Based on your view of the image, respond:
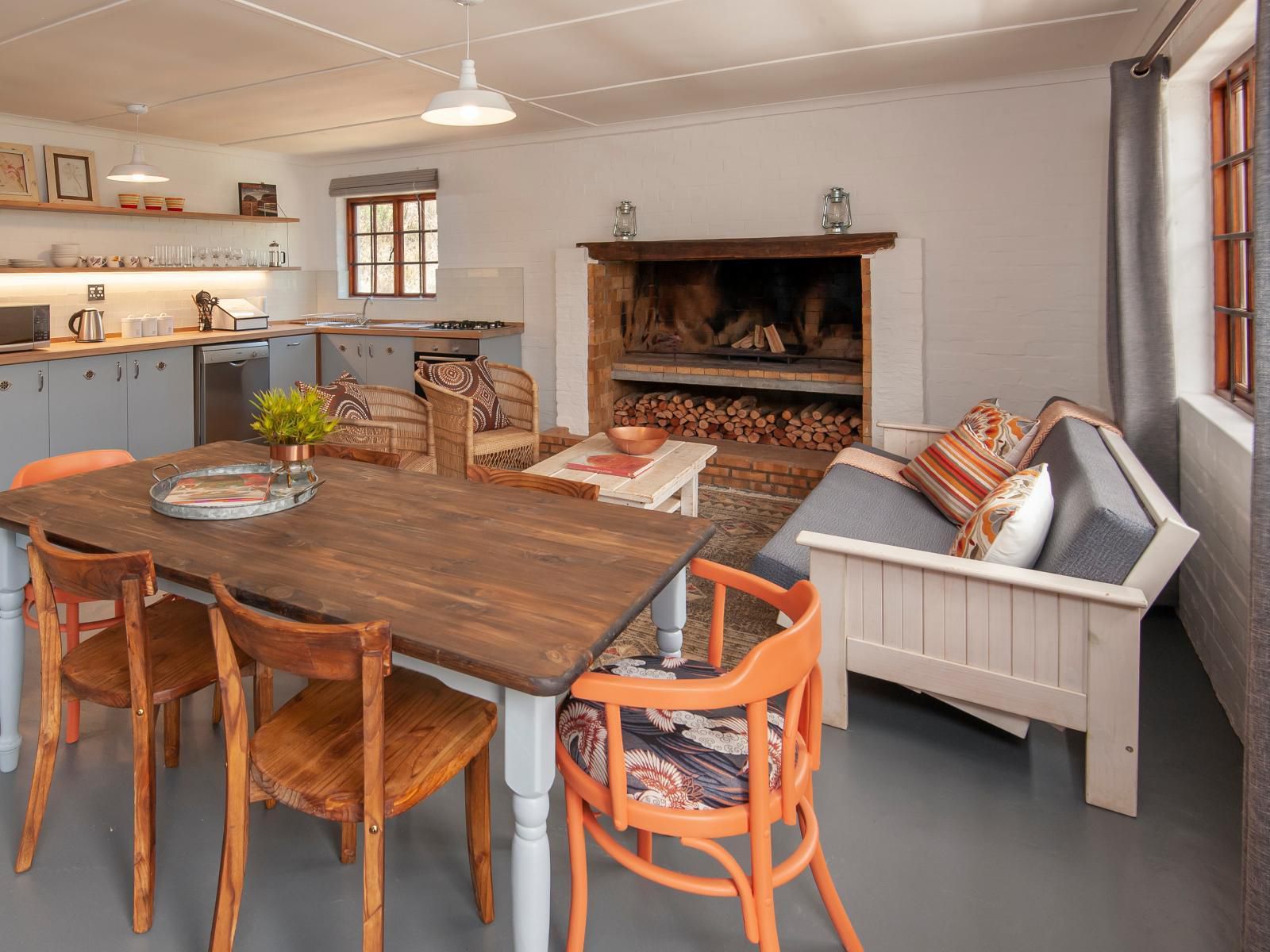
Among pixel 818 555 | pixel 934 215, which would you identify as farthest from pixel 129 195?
pixel 818 555

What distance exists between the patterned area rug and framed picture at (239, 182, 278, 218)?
421cm

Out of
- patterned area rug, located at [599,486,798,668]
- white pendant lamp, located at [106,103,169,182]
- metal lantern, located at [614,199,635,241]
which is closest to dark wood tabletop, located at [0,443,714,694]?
patterned area rug, located at [599,486,798,668]

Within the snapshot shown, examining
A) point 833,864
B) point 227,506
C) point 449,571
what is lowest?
point 833,864

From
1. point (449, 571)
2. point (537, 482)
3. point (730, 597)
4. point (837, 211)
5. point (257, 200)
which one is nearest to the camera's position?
point (449, 571)

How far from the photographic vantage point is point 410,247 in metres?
6.88

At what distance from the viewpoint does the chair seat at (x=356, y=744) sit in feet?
4.94

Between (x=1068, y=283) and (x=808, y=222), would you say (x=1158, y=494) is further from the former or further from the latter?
(x=808, y=222)

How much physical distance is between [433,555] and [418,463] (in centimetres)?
248

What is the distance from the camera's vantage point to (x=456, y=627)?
4.95 ft

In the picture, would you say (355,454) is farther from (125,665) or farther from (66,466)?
(125,665)

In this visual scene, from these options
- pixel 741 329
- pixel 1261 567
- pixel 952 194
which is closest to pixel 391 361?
pixel 741 329

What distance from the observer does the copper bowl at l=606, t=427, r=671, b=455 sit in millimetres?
3926

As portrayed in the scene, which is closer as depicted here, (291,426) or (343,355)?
(291,426)

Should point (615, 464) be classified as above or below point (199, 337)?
below
